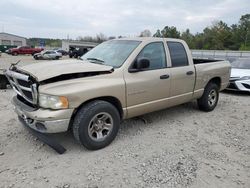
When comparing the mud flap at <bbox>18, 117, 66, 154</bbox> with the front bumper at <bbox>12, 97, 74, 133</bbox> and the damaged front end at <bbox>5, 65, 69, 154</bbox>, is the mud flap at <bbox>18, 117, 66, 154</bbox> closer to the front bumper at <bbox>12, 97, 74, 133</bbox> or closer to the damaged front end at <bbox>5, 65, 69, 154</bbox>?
the damaged front end at <bbox>5, 65, 69, 154</bbox>

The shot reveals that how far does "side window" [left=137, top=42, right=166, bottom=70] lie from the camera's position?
4.24 meters

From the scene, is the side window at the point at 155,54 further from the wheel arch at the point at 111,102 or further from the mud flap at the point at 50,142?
the mud flap at the point at 50,142

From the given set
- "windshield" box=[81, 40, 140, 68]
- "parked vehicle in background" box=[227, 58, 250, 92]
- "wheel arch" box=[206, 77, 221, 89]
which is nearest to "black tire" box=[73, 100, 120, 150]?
"windshield" box=[81, 40, 140, 68]

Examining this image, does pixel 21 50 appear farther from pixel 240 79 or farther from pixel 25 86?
pixel 25 86

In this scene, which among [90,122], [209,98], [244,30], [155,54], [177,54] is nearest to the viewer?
[90,122]

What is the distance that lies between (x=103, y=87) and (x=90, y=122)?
571 mm

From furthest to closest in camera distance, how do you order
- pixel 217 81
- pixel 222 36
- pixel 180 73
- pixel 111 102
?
pixel 222 36, pixel 217 81, pixel 180 73, pixel 111 102

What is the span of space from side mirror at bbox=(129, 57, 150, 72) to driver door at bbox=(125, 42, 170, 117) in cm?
8

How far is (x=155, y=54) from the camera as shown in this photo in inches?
174

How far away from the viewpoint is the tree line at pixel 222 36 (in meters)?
62.3

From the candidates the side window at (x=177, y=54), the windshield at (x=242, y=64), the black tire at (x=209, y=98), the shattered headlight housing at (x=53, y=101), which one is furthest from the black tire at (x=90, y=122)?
the windshield at (x=242, y=64)

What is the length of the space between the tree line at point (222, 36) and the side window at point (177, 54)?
55190 millimetres

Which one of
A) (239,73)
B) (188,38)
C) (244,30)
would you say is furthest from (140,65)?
(188,38)

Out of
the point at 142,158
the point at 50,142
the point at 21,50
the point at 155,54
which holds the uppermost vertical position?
A: the point at 21,50
